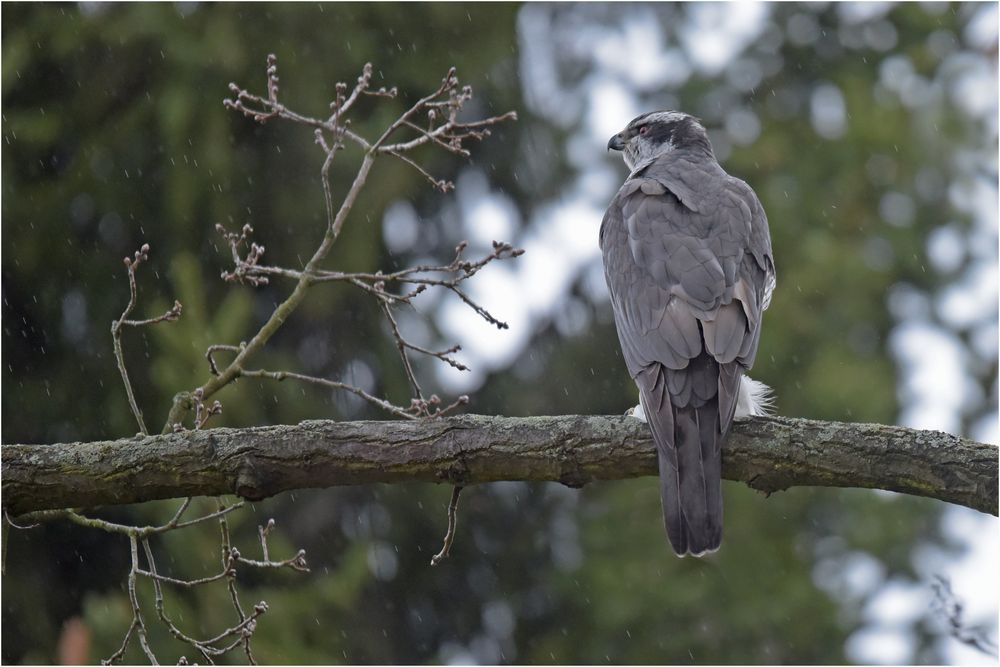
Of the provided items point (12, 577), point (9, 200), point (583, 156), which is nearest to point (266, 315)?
point (9, 200)

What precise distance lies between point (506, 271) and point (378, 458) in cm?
548

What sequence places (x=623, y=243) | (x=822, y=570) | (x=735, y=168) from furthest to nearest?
(x=735, y=168) → (x=822, y=570) → (x=623, y=243)

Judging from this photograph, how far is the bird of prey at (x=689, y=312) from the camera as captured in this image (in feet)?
13.1

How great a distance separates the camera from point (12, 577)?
23.5ft

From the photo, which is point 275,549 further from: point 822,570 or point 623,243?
point 822,570

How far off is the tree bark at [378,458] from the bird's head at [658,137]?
2843 mm

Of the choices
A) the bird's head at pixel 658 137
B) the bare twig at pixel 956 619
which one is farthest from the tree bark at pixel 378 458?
the bird's head at pixel 658 137

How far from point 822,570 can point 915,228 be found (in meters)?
2.96

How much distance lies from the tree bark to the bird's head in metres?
2.84

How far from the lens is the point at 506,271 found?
9.13 meters

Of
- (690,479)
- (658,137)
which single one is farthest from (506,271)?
(690,479)

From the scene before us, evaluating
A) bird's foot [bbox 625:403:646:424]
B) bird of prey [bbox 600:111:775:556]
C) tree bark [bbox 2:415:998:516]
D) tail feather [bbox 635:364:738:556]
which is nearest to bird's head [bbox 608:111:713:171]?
bird of prey [bbox 600:111:775:556]

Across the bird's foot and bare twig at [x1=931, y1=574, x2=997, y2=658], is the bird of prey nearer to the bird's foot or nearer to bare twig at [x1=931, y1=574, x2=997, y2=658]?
the bird's foot

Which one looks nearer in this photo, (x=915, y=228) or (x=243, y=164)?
(x=243, y=164)
